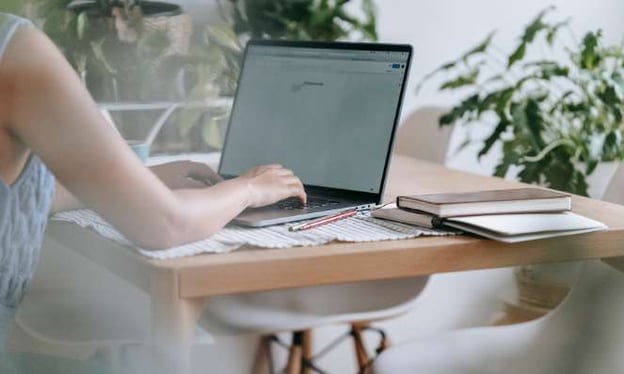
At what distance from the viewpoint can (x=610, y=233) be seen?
82 cm

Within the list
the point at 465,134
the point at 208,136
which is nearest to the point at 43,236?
the point at 208,136

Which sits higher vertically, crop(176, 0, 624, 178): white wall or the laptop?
crop(176, 0, 624, 178): white wall

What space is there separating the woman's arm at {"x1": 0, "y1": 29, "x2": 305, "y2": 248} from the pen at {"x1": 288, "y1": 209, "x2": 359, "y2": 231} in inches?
3.8

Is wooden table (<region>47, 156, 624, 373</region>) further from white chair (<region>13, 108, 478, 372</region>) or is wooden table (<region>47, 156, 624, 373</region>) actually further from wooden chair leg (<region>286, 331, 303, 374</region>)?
wooden chair leg (<region>286, 331, 303, 374</region>)

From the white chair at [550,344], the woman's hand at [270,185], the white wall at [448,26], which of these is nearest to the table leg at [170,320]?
the woman's hand at [270,185]

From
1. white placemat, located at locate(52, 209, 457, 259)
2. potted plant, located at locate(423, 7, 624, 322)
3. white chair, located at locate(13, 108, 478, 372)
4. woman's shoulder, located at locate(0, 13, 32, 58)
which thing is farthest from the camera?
potted plant, located at locate(423, 7, 624, 322)

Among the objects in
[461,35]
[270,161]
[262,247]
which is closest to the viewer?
[262,247]

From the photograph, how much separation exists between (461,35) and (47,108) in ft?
4.12

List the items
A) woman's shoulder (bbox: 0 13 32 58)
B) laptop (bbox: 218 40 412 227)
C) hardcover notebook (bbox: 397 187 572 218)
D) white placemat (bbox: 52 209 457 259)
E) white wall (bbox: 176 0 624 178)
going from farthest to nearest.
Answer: white wall (bbox: 176 0 624 178) → laptop (bbox: 218 40 412 227) → hardcover notebook (bbox: 397 187 572 218) → white placemat (bbox: 52 209 457 259) → woman's shoulder (bbox: 0 13 32 58)

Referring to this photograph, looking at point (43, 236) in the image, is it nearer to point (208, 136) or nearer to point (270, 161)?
point (208, 136)

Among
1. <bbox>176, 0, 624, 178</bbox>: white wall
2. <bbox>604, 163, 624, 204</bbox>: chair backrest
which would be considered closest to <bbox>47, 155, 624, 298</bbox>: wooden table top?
<bbox>604, 163, 624, 204</bbox>: chair backrest

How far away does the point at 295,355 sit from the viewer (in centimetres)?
135

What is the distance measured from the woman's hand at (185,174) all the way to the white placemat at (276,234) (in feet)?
0.16

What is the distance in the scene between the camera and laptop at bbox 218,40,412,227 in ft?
3.01
